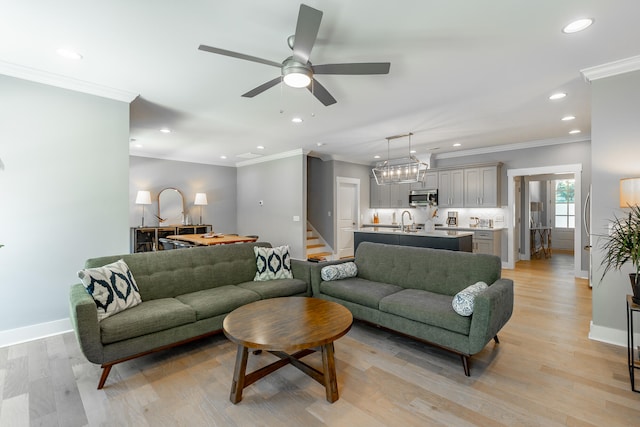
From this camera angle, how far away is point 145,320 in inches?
95.8

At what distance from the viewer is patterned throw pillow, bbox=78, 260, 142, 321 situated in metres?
2.41

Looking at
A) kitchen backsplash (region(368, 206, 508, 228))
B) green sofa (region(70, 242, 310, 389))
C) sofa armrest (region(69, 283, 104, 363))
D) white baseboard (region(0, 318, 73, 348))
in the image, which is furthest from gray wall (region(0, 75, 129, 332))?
kitchen backsplash (region(368, 206, 508, 228))

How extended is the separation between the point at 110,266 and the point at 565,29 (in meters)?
4.34

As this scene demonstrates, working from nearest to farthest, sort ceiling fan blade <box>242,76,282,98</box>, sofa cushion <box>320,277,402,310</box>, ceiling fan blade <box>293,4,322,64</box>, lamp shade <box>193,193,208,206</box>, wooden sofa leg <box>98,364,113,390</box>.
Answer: ceiling fan blade <box>293,4,322,64</box> → wooden sofa leg <box>98,364,113,390</box> → ceiling fan blade <box>242,76,282,98</box> → sofa cushion <box>320,277,402,310</box> → lamp shade <box>193,193,208,206</box>

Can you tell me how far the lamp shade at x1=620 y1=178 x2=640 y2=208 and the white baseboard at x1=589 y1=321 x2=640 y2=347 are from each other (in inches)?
49.6

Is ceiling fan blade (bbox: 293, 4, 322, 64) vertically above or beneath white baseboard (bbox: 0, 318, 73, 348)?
above

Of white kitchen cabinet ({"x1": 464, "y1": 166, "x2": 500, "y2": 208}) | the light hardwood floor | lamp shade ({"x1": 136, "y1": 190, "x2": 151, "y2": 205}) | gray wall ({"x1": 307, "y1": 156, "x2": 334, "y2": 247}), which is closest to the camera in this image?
Result: the light hardwood floor

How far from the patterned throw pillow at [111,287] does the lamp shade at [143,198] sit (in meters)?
4.74

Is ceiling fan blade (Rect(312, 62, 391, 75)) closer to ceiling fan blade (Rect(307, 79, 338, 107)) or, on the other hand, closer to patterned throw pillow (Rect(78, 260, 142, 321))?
ceiling fan blade (Rect(307, 79, 338, 107))

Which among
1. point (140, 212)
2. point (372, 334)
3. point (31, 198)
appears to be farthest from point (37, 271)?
point (140, 212)

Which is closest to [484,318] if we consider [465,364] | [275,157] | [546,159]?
[465,364]

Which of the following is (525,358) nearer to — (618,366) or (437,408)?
(618,366)

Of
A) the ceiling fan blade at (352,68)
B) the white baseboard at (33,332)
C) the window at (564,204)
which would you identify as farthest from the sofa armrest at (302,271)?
the window at (564,204)

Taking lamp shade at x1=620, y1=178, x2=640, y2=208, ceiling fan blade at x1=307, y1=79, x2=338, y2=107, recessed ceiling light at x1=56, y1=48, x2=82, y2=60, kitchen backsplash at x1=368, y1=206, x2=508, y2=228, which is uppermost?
recessed ceiling light at x1=56, y1=48, x2=82, y2=60
